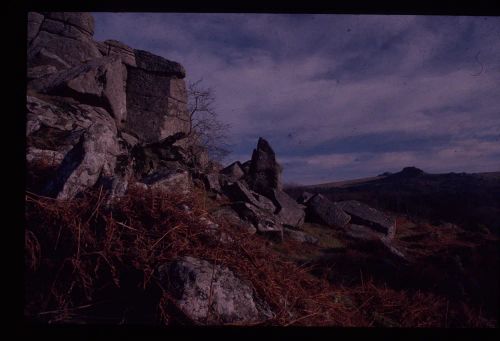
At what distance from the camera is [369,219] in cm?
909

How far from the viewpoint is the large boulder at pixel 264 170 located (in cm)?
1041

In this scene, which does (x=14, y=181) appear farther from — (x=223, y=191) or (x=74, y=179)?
(x=223, y=191)

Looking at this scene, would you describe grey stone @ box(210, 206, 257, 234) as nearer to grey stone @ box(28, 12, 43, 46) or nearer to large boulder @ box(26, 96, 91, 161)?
large boulder @ box(26, 96, 91, 161)

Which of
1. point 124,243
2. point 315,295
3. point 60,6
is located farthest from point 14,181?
point 315,295

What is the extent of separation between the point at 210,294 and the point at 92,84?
5876 millimetres

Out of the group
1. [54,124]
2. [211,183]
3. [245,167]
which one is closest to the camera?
[54,124]

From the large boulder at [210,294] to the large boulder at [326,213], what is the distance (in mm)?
6352

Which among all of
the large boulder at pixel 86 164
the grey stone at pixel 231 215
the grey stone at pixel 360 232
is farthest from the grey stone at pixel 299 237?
the large boulder at pixel 86 164

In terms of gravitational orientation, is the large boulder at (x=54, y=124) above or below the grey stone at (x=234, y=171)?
above

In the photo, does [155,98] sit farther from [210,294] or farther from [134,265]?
[210,294]

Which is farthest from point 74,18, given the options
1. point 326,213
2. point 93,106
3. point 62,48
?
point 326,213

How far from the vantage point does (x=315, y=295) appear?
129 inches

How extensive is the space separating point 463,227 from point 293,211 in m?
8.49

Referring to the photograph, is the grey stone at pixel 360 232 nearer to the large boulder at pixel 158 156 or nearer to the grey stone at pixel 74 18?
the large boulder at pixel 158 156
